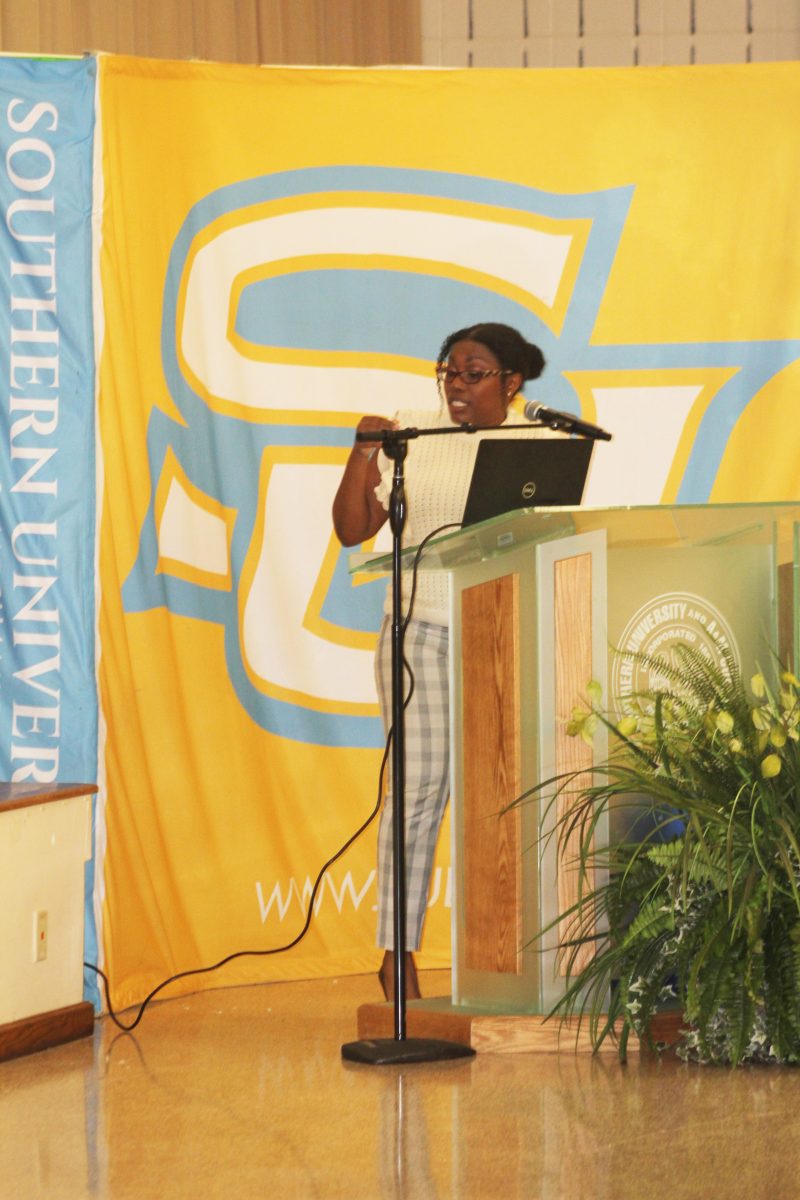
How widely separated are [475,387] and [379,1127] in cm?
181

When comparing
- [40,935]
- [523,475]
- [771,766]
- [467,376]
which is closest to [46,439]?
[467,376]

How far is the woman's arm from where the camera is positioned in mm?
3656

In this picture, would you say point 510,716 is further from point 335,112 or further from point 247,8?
point 247,8

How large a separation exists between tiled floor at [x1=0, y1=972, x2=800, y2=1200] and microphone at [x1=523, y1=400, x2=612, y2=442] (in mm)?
1160

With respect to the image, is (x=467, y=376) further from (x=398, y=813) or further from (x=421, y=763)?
(x=398, y=813)

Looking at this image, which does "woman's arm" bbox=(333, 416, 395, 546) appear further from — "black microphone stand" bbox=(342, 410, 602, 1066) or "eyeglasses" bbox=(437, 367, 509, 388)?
"black microphone stand" bbox=(342, 410, 602, 1066)

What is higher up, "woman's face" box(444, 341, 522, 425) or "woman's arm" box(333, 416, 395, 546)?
"woman's face" box(444, 341, 522, 425)

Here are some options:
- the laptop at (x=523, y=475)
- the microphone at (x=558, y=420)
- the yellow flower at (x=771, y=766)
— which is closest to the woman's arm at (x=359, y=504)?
the laptop at (x=523, y=475)

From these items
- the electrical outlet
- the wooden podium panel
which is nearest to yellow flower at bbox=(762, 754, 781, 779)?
the wooden podium panel

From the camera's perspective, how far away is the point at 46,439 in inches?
163

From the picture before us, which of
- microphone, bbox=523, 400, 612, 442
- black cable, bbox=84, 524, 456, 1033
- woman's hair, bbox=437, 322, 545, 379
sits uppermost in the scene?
woman's hair, bbox=437, 322, 545, 379

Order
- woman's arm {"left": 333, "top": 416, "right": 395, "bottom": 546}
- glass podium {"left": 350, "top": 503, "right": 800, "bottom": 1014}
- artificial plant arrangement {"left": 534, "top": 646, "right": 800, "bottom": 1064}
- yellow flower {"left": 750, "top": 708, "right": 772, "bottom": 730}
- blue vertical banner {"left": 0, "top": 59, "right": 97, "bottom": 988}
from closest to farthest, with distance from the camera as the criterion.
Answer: artificial plant arrangement {"left": 534, "top": 646, "right": 800, "bottom": 1064}, yellow flower {"left": 750, "top": 708, "right": 772, "bottom": 730}, glass podium {"left": 350, "top": 503, "right": 800, "bottom": 1014}, woman's arm {"left": 333, "top": 416, "right": 395, "bottom": 546}, blue vertical banner {"left": 0, "top": 59, "right": 97, "bottom": 988}

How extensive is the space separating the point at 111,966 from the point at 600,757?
4.97 feet

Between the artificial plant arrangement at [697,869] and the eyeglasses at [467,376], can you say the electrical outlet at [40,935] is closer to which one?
the artificial plant arrangement at [697,869]
